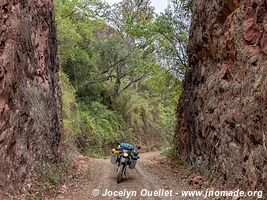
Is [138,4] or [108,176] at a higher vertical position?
[138,4]

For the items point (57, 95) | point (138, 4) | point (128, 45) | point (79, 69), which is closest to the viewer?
point (57, 95)

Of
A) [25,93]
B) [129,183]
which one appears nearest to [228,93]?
[129,183]

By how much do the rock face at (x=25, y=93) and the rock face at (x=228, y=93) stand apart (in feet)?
17.2

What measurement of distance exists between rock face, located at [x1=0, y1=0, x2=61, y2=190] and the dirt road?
4.36ft

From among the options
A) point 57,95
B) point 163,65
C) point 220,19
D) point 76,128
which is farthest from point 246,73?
point 76,128

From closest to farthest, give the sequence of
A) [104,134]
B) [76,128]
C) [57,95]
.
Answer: [57,95] < [76,128] < [104,134]

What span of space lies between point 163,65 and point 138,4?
14867mm

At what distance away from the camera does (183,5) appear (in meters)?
17.7

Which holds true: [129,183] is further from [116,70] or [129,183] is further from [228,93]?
[116,70]

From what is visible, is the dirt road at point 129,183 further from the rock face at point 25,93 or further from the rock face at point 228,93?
the rock face at point 25,93

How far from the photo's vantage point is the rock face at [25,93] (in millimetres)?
7626

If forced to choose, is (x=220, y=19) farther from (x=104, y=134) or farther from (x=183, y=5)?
(x=104, y=134)

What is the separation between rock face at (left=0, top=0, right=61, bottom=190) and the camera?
7626 mm

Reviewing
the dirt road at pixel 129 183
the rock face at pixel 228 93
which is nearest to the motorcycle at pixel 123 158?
the dirt road at pixel 129 183
